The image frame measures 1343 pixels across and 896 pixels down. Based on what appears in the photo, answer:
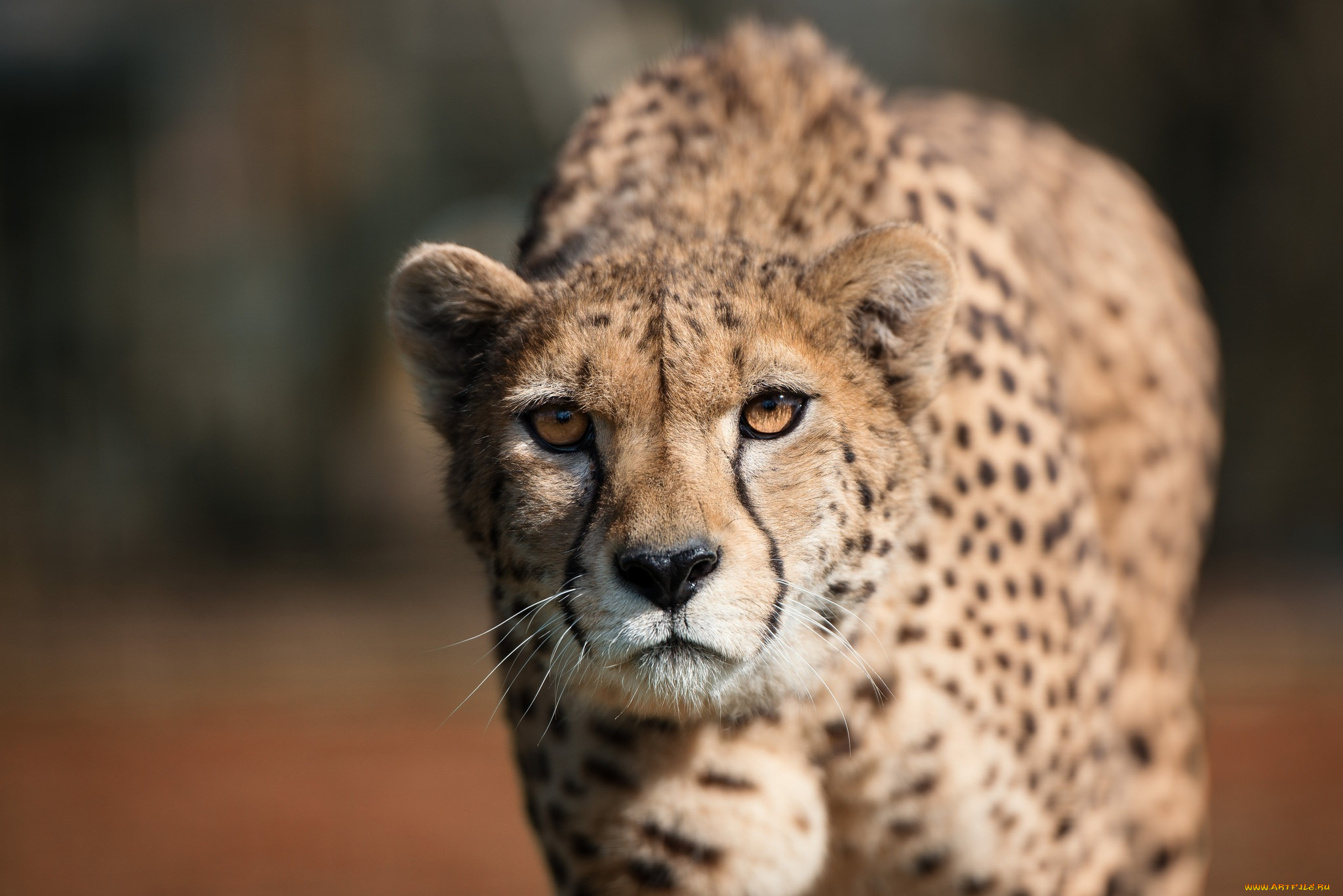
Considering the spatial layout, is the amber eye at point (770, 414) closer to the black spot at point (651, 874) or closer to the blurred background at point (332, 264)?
the black spot at point (651, 874)

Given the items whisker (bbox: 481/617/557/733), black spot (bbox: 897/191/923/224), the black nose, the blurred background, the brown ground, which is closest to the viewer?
the black nose

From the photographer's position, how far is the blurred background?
7.29 m

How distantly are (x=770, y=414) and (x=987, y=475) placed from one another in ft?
1.67

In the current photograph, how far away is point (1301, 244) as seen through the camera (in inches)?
294

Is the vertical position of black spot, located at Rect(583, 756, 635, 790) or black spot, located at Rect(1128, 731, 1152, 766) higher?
black spot, located at Rect(583, 756, 635, 790)

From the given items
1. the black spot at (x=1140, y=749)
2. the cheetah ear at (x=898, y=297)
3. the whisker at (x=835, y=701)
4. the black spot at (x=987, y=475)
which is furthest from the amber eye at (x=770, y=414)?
the black spot at (x=1140, y=749)

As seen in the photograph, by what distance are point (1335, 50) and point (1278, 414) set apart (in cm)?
199

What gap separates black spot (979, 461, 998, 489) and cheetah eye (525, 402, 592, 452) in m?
0.72

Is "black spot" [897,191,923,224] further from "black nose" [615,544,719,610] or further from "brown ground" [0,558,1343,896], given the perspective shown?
"brown ground" [0,558,1343,896]

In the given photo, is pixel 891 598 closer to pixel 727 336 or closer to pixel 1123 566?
pixel 727 336

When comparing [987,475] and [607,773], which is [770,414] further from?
[607,773]

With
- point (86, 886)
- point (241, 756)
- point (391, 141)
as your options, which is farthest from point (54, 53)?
point (86, 886)

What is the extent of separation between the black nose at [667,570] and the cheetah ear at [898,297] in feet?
1.69

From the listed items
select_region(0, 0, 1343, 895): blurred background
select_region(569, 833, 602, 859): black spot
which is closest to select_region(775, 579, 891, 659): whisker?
select_region(569, 833, 602, 859): black spot
